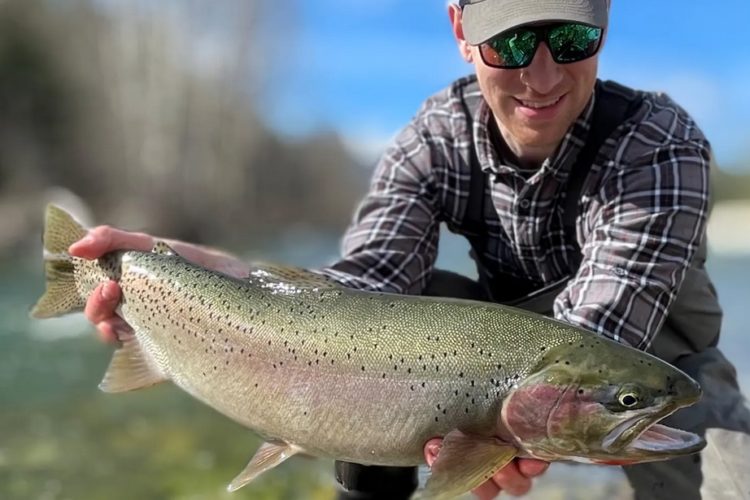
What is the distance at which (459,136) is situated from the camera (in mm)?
2547

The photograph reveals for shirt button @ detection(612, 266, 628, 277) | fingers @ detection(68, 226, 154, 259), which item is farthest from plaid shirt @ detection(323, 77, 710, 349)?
fingers @ detection(68, 226, 154, 259)

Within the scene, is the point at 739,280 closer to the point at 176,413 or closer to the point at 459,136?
the point at 176,413

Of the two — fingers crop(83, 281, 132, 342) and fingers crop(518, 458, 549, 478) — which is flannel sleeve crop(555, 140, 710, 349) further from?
fingers crop(83, 281, 132, 342)

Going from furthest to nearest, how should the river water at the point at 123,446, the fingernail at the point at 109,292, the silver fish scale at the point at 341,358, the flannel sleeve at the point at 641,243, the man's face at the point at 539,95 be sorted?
1. the river water at the point at 123,446
2. the fingernail at the point at 109,292
3. the man's face at the point at 539,95
4. the flannel sleeve at the point at 641,243
5. the silver fish scale at the point at 341,358

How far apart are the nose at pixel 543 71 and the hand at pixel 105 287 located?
1.28 m

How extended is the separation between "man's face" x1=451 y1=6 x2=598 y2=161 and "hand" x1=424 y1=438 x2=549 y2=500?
99cm

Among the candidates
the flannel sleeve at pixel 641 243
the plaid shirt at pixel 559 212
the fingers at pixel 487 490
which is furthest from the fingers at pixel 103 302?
the flannel sleeve at pixel 641 243

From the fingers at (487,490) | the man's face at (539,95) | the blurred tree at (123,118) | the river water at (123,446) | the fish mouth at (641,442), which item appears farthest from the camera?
the blurred tree at (123,118)

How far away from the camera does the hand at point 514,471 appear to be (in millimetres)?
1754

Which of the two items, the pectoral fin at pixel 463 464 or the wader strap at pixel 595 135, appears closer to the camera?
the pectoral fin at pixel 463 464

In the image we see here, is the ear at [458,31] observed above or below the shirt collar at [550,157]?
above

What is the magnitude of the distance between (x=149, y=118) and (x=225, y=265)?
24883 millimetres

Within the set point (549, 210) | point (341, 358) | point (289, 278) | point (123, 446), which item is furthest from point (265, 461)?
point (123, 446)

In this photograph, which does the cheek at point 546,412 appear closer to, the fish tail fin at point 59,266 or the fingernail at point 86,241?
the fingernail at point 86,241
